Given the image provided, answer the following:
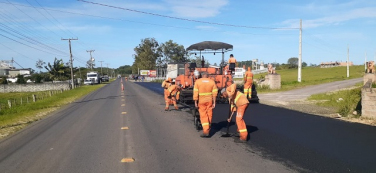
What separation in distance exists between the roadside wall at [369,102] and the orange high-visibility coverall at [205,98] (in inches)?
203

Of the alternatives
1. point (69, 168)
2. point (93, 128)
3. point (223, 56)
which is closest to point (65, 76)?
point (223, 56)

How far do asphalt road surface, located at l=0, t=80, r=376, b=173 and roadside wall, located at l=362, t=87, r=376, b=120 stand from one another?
0.92 m

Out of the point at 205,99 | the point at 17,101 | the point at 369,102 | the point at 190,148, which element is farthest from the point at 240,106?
the point at 17,101

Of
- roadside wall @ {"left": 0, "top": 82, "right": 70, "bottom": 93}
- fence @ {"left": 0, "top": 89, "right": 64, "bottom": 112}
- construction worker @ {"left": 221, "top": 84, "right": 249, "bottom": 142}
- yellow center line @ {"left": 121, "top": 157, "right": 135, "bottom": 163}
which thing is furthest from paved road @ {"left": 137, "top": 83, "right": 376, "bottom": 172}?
roadside wall @ {"left": 0, "top": 82, "right": 70, "bottom": 93}

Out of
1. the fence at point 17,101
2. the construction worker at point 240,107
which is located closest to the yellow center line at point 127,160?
the construction worker at point 240,107

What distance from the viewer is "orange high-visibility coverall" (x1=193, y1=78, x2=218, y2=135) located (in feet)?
25.1

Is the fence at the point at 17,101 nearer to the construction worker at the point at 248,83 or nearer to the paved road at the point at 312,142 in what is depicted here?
the construction worker at the point at 248,83

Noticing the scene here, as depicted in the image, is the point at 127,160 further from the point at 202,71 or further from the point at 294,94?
the point at 294,94

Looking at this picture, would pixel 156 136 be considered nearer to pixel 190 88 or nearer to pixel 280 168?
pixel 280 168

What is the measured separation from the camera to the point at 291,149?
257 inches

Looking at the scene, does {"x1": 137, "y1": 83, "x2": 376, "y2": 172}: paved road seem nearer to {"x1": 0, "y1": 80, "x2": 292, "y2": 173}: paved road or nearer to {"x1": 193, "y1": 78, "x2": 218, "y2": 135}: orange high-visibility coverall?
{"x1": 0, "y1": 80, "x2": 292, "y2": 173}: paved road

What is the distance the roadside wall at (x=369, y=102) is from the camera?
955cm

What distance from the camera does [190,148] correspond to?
679 cm

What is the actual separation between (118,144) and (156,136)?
44.5 inches
